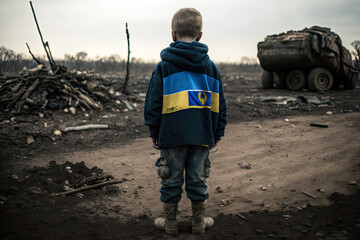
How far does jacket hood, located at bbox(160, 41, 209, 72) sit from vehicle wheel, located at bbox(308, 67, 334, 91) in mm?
10355

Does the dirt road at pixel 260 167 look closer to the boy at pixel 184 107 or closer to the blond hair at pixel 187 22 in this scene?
the boy at pixel 184 107

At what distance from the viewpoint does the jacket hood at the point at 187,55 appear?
234cm

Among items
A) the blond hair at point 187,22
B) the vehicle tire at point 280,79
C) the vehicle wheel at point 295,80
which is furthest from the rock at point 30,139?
the vehicle tire at point 280,79

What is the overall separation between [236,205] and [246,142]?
2563mm

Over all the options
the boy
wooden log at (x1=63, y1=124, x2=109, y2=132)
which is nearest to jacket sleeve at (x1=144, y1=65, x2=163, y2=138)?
the boy

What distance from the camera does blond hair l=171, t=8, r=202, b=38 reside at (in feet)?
7.68

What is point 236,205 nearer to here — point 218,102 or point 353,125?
point 218,102

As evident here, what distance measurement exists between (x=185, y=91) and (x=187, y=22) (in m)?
0.57

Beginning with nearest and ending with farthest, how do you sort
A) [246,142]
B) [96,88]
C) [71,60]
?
[246,142] → [96,88] → [71,60]

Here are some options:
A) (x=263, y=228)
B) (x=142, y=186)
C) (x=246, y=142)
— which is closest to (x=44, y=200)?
(x=142, y=186)

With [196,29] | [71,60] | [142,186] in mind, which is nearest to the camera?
[196,29]

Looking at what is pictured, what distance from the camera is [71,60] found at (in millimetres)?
16219

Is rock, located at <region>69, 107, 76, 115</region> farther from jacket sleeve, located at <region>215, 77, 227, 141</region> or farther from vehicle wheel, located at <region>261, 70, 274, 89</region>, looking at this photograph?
vehicle wheel, located at <region>261, 70, 274, 89</region>

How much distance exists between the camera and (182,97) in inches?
93.4
